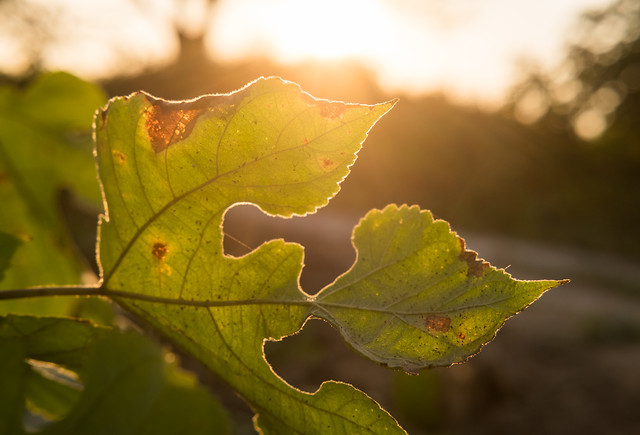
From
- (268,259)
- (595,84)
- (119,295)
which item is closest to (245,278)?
(268,259)

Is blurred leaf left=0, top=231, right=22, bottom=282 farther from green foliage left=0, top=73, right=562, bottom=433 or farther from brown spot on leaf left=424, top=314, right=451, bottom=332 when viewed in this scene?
brown spot on leaf left=424, top=314, right=451, bottom=332

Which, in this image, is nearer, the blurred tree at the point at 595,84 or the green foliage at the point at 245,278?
the green foliage at the point at 245,278

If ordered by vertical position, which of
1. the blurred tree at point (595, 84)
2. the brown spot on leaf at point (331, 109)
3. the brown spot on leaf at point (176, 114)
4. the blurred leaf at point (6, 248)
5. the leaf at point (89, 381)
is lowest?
the leaf at point (89, 381)

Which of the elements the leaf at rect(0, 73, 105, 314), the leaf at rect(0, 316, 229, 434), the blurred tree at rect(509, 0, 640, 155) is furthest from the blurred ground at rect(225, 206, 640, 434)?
the blurred tree at rect(509, 0, 640, 155)

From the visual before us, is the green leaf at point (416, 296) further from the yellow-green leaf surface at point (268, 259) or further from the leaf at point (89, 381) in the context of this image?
the leaf at point (89, 381)

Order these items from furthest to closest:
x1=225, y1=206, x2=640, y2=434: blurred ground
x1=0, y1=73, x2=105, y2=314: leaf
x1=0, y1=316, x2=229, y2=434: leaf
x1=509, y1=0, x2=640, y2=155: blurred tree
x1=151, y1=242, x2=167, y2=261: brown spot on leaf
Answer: x1=509, y1=0, x2=640, y2=155: blurred tree
x1=225, y1=206, x2=640, y2=434: blurred ground
x1=0, y1=73, x2=105, y2=314: leaf
x1=151, y1=242, x2=167, y2=261: brown spot on leaf
x1=0, y1=316, x2=229, y2=434: leaf

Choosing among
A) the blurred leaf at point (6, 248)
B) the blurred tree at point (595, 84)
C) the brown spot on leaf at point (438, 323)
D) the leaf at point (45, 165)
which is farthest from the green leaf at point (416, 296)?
the blurred tree at point (595, 84)

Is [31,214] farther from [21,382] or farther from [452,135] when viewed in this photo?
[452,135]
